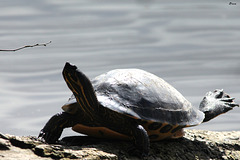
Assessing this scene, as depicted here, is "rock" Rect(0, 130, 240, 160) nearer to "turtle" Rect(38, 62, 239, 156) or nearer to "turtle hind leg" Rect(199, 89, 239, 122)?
"turtle" Rect(38, 62, 239, 156)

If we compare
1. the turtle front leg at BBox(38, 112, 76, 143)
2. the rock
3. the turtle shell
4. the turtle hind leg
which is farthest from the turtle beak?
the turtle hind leg

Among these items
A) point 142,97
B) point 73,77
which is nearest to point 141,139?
point 142,97

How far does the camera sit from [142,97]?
15.5 ft

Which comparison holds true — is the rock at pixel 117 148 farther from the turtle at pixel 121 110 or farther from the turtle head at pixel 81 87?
the turtle head at pixel 81 87

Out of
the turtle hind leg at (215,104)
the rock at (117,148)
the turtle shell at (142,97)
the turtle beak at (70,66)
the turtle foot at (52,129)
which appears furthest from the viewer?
the turtle hind leg at (215,104)

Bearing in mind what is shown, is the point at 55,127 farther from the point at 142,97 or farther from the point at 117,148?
the point at 142,97

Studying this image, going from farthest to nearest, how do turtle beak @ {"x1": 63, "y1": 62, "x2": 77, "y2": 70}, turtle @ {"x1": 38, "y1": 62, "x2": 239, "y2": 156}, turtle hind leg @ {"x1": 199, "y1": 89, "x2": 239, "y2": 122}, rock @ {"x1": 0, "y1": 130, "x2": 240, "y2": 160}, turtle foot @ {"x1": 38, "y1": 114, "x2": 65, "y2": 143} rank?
turtle hind leg @ {"x1": 199, "y1": 89, "x2": 239, "y2": 122} < turtle foot @ {"x1": 38, "y1": 114, "x2": 65, "y2": 143} < turtle @ {"x1": 38, "y1": 62, "x2": 239, "y2": 156} < turtle beak @ {"x1": 63, "y1": 62, "x2": 77, "y2": 70} < rock @ {"x1": 0, "y1": 130, "x2": 240, "y2": 160}

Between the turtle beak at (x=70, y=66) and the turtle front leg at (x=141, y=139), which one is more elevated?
the turtle beak at (x=70, y=66)

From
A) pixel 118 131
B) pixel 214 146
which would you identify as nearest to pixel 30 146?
pixel 118 131

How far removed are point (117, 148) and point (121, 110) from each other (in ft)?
1.17

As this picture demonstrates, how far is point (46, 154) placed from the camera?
4094 millimetres

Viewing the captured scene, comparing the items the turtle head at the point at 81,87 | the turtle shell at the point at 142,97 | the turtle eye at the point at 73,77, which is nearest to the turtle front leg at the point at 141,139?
the turtle shell at the point at 142,97

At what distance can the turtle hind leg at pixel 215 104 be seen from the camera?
5836 mm

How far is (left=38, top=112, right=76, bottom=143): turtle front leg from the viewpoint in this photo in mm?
4711
